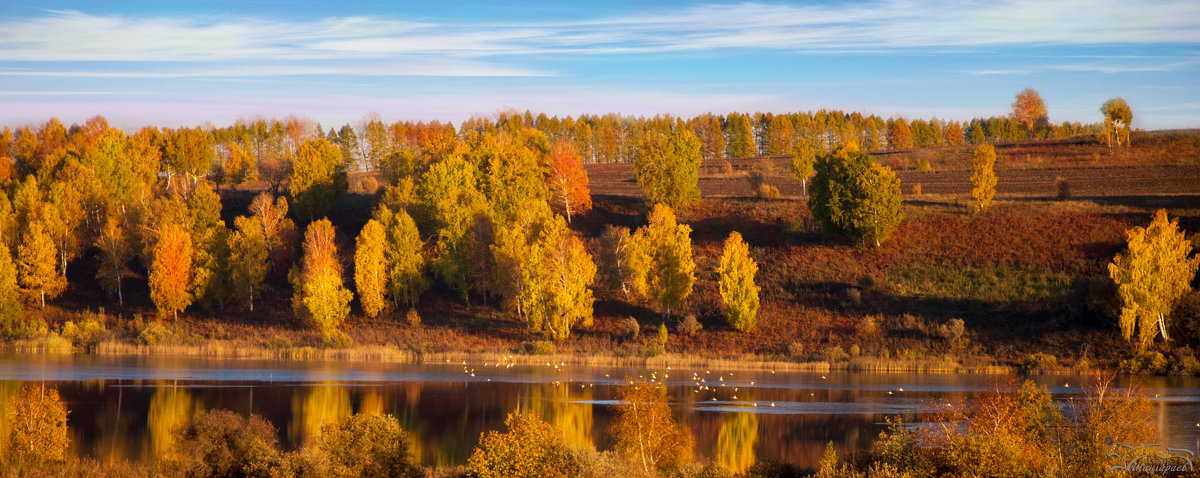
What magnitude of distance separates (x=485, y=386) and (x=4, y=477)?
26.9 meters

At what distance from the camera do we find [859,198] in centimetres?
7325

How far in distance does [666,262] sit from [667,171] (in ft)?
53.2

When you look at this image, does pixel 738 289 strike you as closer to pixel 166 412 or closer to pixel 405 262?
pixel 405 262

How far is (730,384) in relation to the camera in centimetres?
5034

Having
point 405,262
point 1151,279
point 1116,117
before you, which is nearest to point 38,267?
point 405,262

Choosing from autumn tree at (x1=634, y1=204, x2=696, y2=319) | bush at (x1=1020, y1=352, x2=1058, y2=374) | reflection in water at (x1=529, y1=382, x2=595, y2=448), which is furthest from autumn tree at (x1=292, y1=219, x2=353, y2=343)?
bush at (x1=1020, y1=352, x2=1058, y2=374)

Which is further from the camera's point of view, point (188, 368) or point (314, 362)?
A: point (314, 362)

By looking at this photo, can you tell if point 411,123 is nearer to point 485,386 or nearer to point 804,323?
point 804,323

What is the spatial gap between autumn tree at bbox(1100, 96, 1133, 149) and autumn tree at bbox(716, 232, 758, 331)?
69.2 m

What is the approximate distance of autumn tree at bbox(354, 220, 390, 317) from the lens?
7018 cm

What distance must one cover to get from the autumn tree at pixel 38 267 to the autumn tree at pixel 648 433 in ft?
204

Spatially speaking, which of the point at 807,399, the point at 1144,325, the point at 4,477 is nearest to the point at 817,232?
the point at 1144,325

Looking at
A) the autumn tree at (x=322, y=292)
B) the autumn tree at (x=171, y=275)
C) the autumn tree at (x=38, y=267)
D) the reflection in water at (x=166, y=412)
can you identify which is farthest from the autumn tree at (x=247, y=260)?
the reflection in water at (x=166, y=412)

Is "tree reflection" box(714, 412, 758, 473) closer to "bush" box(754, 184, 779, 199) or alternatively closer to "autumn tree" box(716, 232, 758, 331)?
"autumn tree" box(716, 232, 758, 331)
